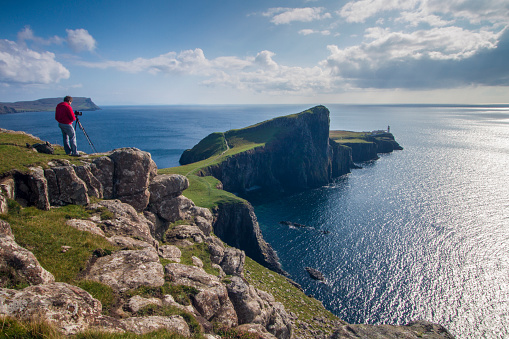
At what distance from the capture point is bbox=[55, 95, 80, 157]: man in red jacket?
23.0 m

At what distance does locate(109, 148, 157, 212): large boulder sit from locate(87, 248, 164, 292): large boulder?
438 inches

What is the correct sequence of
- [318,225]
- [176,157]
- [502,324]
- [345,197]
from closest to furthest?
[502,324] → [318,225] → [345,197] → [176,157]

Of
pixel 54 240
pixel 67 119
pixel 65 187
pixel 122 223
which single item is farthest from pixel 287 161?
pixel 54 240

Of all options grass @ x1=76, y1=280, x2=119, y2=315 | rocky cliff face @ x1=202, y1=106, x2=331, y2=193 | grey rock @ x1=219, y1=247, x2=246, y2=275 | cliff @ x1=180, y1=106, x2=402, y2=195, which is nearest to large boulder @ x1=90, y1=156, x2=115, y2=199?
grass @ x1=76, y1=280, x2=119, y2=315

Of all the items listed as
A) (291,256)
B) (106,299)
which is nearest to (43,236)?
(106,299)

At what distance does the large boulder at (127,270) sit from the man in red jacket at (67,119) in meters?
14.0

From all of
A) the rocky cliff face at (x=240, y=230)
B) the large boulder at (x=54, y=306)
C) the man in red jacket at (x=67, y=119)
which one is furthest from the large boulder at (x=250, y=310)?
the rocky cliff face at (x=240, y=230)

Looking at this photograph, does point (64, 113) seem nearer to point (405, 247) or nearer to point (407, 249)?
point (407, 249)

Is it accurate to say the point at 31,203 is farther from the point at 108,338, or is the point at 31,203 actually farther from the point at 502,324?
the point at 502,324

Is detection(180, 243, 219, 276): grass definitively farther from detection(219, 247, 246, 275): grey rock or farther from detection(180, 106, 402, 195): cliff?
detection(180, 106, 402, 195): cliff

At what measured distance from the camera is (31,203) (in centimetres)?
1814

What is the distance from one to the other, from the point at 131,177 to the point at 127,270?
1391 cm

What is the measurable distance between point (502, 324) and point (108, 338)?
70.2 metres

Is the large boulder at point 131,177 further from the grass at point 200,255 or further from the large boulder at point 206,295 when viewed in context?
the large boulder at point 206,295
